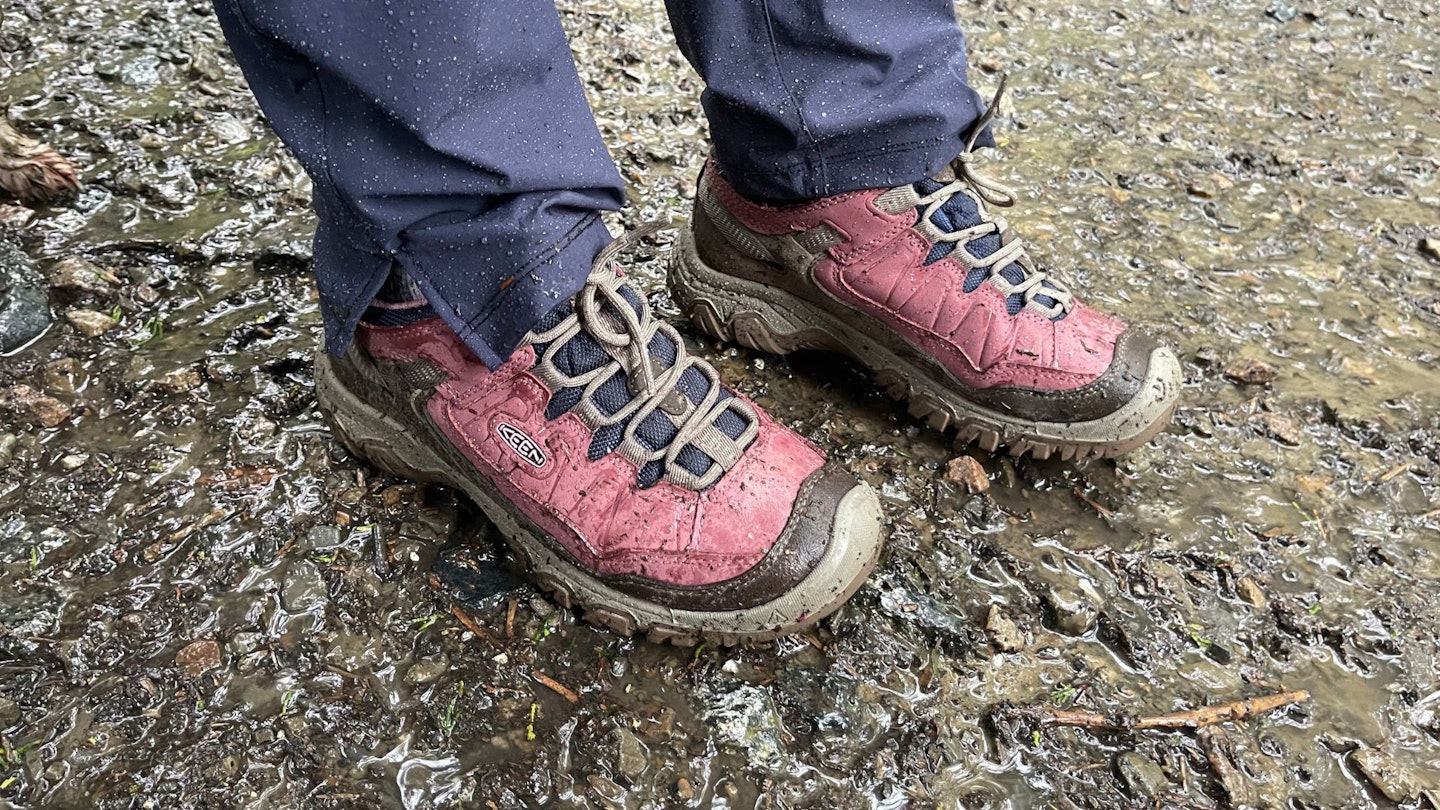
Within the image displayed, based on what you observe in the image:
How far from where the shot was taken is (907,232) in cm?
189

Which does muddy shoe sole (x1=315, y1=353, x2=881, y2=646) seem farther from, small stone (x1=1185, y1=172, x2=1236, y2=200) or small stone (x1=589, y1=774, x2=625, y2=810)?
small stone (x1=1185, y1=172, x2=1236, y2=200)

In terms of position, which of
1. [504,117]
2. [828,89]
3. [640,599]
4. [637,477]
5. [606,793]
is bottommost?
[606,793]

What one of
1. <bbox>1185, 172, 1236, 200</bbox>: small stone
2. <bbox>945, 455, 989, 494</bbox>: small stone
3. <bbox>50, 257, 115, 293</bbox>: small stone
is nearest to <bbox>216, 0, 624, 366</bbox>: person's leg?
<bbox>945, 455, 989, 494</bbox>: small stone

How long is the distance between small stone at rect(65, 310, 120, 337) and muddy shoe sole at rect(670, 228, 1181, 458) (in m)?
1.26

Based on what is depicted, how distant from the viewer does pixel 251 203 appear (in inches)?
97.0

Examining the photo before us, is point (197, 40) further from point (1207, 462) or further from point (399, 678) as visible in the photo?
point (1207, 462)

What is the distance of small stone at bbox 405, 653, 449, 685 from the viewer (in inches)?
60.0

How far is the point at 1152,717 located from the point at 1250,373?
40.9 inches

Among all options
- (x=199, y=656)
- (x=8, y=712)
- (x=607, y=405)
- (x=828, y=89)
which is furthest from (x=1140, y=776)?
(x=8, y=712)

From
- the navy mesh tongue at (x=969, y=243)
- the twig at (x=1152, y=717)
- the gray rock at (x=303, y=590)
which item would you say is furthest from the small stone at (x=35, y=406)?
the twig at (x=1152, y=717)

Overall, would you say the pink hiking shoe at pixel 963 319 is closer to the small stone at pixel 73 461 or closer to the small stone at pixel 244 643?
the small stone at pixel 244 643

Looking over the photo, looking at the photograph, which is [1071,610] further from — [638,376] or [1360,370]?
[1360,370]

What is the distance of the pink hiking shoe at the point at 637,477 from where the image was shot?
1.53 meters

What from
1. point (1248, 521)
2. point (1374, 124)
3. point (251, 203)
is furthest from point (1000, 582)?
point (1374, 124)
